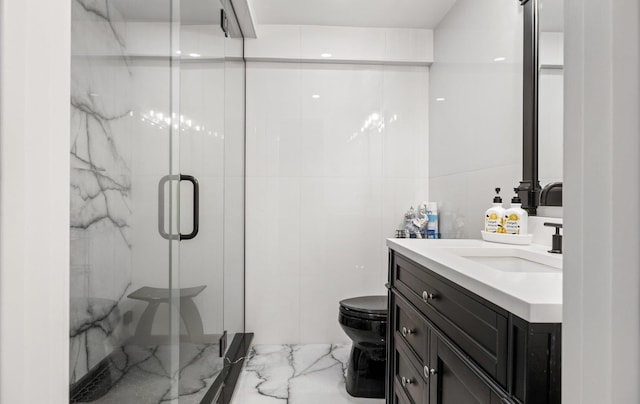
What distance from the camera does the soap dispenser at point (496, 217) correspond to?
1.59 m

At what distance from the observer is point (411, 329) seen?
1.36 meters

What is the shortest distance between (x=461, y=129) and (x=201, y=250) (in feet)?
5.11

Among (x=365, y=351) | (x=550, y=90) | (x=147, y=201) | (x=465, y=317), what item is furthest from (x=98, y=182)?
(x=365, y=351)

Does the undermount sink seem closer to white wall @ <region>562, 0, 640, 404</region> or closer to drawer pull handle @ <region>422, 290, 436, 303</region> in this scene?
drawer pull handle @ <region>422, 290, 436, 303</region>

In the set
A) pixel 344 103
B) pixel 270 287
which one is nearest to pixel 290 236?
pixel 270 287

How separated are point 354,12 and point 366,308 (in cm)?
179

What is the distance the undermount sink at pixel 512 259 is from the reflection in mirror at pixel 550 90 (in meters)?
0.28

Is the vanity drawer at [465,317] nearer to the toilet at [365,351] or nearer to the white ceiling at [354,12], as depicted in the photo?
the toilet at [365,351]

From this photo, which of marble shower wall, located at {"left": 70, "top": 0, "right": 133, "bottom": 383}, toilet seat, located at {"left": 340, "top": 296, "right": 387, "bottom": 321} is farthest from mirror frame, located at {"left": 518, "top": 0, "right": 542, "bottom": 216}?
marble shower wall, located at {"left": 70, "top": 0, "right": 133, "bottom": 383}

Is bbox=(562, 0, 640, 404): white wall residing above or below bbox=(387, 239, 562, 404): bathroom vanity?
above

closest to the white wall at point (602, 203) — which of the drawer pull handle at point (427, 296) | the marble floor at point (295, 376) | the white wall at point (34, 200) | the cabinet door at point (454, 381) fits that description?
the cabinet door at point (454, 381)

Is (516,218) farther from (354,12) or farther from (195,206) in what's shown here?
(354,12)

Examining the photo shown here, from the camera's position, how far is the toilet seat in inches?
75.8

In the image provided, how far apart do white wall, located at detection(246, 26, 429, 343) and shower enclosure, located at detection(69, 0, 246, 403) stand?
0.76 meters
